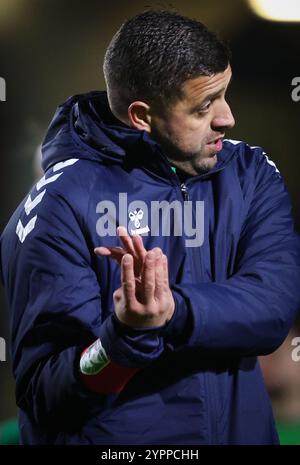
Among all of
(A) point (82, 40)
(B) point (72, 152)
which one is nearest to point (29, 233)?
(B) point (72, 152)

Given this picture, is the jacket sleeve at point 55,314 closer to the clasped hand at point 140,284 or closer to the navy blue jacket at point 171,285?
the navy blue jacket at point 171,285

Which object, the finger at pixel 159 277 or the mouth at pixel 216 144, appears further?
the mouth at pixel 216 144

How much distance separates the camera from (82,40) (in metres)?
1.48

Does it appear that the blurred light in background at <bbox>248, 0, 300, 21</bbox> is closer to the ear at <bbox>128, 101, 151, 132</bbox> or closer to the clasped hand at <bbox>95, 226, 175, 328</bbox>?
the ear at <bbox>128, 101, 151, 132</bbox>

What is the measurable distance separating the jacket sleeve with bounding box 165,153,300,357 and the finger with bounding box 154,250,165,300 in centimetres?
10

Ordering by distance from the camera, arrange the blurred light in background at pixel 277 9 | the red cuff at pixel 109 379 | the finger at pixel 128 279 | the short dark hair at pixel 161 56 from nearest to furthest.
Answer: the finger at pixel 128 279, the red cuff at pixel 109 379, the short dark hair at pixel 161 56, the blurred light in background at pixel 277 9

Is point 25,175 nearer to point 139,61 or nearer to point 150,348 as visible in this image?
point 139,61

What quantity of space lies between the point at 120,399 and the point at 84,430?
2.6 inches

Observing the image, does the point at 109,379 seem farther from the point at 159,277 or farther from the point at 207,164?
the point at 207,164

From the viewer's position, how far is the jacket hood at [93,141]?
1.14 meters

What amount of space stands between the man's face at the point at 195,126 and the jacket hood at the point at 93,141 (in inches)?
1.1

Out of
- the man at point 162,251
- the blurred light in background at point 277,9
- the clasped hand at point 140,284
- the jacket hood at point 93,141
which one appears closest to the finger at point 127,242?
the clasped hand at point 140,284

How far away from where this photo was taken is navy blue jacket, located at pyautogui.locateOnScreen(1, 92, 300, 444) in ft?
3.55

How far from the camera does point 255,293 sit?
1.10 meters
